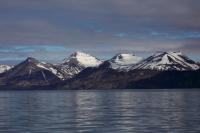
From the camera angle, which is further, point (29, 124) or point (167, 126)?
point (29, 124)

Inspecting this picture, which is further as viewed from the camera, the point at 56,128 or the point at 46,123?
the point at 46,123

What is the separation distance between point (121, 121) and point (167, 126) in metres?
11.2

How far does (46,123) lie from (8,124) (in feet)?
18.5

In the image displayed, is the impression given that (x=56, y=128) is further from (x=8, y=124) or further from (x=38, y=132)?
(x=8, y=124)

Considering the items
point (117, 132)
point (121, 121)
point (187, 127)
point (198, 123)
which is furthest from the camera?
point (121, 121)

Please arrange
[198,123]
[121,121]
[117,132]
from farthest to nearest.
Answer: [121,121]
[198,123]
[117,132]

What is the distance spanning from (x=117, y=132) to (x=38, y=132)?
385 inches

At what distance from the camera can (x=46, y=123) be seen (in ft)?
220

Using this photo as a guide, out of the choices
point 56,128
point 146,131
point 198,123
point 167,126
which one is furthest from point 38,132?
point 198,123

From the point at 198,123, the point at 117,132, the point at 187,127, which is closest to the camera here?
the point at 117,132

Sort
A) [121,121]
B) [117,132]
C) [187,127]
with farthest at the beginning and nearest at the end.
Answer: [121,121] < [187,127] < [117,132]

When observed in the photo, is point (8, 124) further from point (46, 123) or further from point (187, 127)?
point (187, 127)

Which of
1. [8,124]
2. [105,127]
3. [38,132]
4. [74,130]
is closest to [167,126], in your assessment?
[105,127]

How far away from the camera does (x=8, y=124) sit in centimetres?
6712
